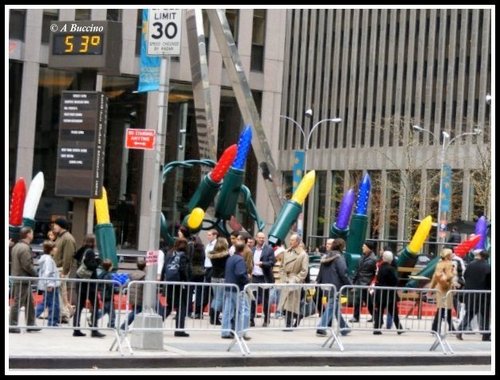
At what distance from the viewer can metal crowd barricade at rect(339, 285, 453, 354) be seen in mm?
18031

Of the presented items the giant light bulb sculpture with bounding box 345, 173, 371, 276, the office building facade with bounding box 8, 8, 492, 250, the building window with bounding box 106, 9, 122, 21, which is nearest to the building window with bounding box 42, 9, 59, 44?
the office building facade with bounding box 8, 8, 492, 250

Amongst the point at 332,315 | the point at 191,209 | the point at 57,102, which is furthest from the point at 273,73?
the point at 332,315

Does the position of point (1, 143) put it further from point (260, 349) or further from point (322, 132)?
point (322, 132)

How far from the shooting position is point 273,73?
44.6 m

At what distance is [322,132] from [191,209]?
64.7m

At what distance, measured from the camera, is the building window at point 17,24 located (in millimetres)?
40781

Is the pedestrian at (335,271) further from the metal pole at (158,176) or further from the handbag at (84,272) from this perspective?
the handbag at (84,272)

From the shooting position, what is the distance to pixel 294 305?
17.5 metres

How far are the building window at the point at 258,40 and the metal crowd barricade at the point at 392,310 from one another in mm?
24222

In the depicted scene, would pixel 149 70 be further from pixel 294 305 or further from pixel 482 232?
pixel 482 232

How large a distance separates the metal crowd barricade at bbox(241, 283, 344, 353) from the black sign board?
4416 millimetres

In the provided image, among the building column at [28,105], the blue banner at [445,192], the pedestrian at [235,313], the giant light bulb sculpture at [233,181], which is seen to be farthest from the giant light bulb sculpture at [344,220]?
the blue banner at [445,192]

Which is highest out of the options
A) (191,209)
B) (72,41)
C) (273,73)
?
(273,73)

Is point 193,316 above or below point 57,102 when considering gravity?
below
